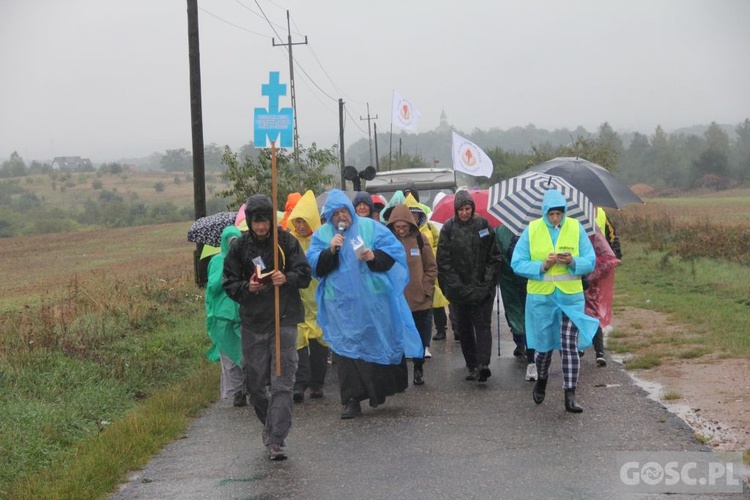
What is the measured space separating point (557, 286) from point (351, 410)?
1.96 meters

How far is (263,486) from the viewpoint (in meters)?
6.11

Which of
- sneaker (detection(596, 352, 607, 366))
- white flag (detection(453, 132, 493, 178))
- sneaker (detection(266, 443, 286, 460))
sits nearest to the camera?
sneaker (detection(266, 443, 286, 460))

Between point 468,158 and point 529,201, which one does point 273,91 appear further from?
point 468,158

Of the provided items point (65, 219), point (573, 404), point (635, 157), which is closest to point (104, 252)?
point (65, 219)

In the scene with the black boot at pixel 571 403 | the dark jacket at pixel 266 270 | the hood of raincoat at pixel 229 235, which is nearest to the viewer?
the dark jacket at pixel 266 270

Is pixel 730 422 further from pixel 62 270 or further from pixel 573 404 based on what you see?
pixel 62 270

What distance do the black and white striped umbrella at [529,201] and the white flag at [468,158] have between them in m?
8.20

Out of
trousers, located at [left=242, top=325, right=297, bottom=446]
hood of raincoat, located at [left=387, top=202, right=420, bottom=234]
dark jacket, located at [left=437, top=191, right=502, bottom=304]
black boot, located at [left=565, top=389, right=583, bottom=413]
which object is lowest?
black boot, located at [left=565, top=389, right=583, bottom=413]

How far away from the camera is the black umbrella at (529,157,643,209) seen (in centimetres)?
1011

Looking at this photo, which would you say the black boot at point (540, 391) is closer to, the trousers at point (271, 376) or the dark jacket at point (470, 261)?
the dark jacket at point (470, 261)

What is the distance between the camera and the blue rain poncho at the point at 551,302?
7.76 m

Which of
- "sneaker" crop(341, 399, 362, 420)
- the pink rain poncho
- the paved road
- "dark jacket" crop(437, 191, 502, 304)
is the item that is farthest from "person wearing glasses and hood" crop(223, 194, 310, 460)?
the pink rain poncho

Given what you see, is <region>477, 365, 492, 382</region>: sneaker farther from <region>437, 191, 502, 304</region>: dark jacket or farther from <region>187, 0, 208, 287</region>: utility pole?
<region>187, 0, 208, 287</region>: utility pole

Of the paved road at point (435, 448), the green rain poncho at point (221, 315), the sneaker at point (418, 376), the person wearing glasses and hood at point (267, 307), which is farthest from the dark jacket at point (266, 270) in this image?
the sneaker at point (418, 376)
